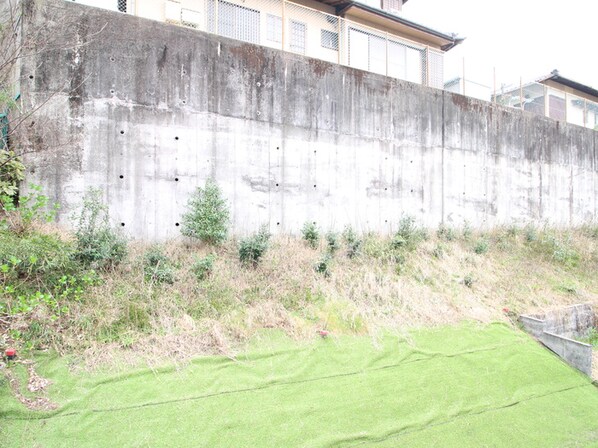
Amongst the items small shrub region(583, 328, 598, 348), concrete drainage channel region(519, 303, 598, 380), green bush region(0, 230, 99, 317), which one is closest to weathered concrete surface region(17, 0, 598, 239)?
green bush region(0, 230, 99, 317)

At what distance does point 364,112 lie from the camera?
9055 millimetres

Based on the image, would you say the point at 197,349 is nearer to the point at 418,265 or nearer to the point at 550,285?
the point at 418,265

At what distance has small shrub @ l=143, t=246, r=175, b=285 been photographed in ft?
17.8

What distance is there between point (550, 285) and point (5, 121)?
10.0 meters

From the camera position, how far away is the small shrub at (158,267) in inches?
214

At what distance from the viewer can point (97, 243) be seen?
5.30 meters

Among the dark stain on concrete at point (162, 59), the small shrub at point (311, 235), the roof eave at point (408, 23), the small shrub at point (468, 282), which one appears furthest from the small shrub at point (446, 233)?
the roof eave at point (408, 23)

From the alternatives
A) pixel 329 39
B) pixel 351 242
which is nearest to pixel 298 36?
pixel 329 39

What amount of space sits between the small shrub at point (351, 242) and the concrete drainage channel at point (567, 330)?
2969 mm

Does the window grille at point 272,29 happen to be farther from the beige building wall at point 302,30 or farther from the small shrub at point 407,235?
the small shrub at point 407,235

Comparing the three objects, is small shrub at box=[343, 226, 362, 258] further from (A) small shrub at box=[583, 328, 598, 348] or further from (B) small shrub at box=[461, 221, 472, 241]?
(A) small shrub at box=[583, 328, 598, 348]

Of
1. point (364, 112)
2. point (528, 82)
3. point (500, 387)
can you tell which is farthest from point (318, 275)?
point (528, 82)

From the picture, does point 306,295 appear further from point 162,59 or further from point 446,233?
point 446,233

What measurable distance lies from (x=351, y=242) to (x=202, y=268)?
10.3ft
